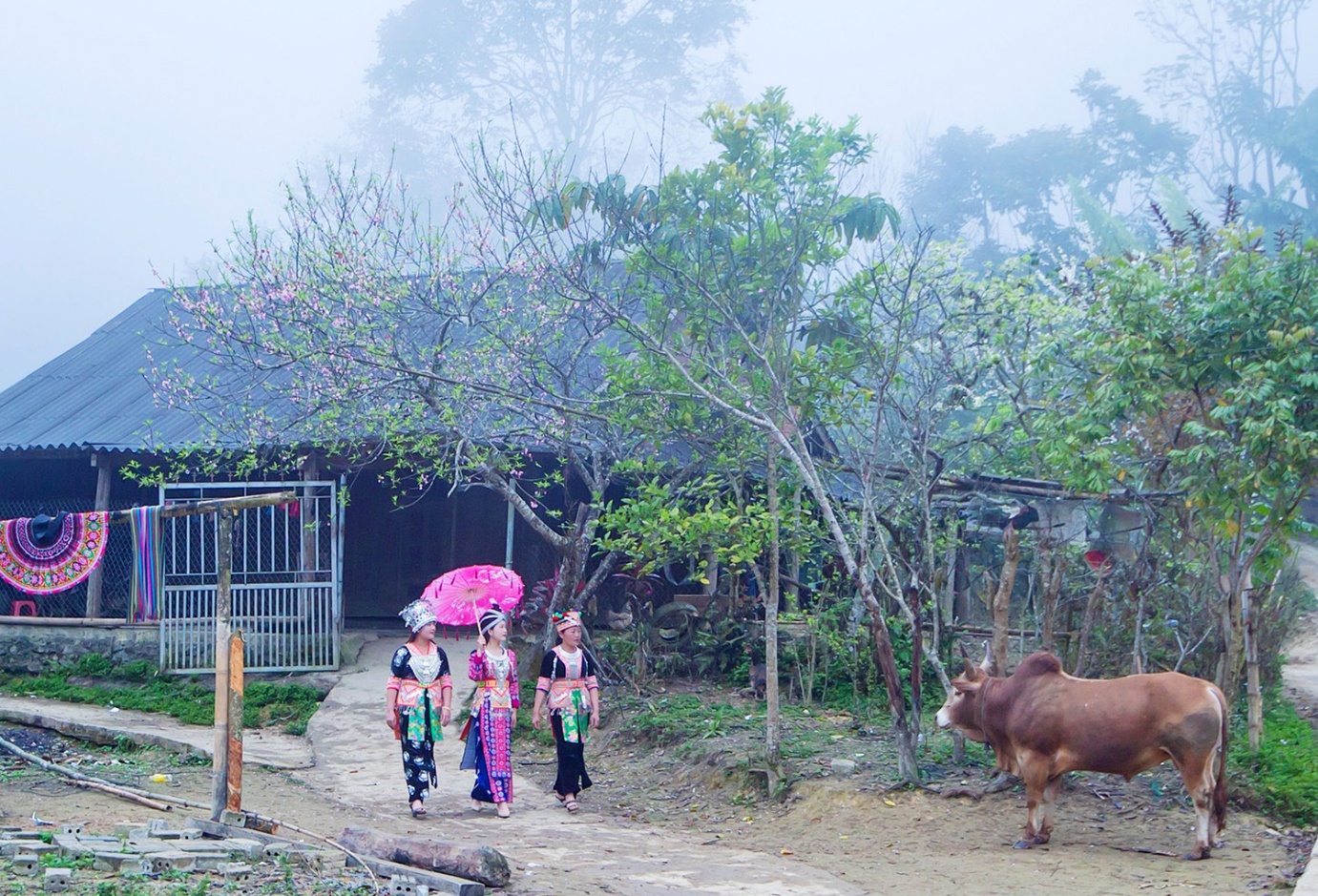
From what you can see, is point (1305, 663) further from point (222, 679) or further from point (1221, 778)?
point (222, 679)

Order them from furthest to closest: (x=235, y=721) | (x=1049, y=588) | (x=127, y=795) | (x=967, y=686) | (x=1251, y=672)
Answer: (x=1049, y=588) < (x=1251, y=672) < (x=127, y=795) < (x=967, y=686) < (x=235, y=721)

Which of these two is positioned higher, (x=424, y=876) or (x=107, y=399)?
(x=107, y=399)

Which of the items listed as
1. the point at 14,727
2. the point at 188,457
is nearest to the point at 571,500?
the point at 188,457

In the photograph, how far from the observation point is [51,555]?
998 centimetres

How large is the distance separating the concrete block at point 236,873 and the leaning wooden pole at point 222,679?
1.13m

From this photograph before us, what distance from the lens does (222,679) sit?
675cm

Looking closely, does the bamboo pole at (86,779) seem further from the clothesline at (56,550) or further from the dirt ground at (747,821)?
the clothesline at (56,550)

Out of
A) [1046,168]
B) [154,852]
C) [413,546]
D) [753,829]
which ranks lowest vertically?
[753,829]

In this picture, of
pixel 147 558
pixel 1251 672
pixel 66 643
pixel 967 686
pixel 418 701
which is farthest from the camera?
pixel 66 643

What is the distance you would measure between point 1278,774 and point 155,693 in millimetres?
10474

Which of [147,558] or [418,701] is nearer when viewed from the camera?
[418,701]

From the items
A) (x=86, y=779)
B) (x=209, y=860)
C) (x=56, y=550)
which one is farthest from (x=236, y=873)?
(x=56, y=550)

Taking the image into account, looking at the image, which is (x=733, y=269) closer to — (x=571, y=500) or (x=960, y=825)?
(x=960, y=825)

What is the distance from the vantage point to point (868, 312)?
8.95 m
